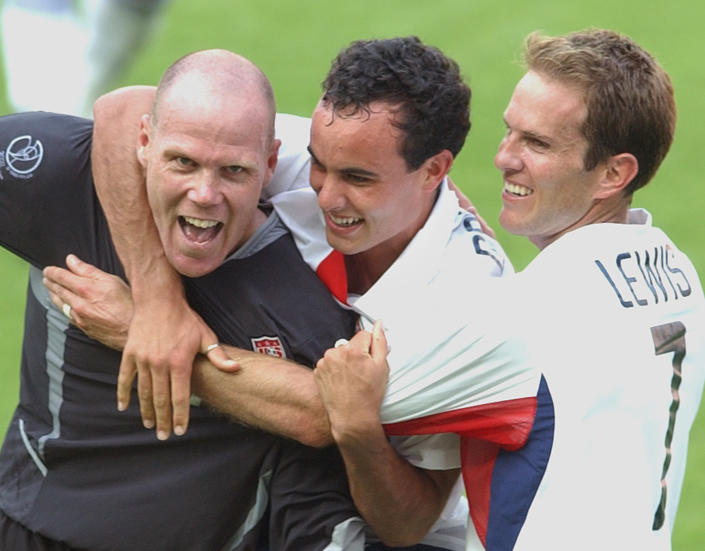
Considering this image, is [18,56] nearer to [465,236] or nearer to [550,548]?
[465,236]

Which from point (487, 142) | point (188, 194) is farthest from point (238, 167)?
point (487, 142)

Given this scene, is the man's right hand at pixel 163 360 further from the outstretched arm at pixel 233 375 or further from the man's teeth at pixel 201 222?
the man's teeth at pixel 201 222

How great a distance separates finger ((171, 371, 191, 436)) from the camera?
3996 millimetres

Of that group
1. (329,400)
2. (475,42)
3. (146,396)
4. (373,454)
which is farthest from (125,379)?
(475,42)

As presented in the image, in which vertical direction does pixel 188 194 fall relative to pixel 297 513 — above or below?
above

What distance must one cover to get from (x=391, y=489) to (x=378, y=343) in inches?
15.4

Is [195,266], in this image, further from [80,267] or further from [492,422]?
[492,422]

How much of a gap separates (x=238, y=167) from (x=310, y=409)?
0.64 metres

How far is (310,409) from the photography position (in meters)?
3.92

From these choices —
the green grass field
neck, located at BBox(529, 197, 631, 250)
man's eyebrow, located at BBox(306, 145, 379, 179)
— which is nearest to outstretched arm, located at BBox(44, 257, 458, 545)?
man's eyebrow, located at BBox(306, 145, 379, 179)

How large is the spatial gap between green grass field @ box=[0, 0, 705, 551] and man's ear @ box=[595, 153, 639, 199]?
4947mm

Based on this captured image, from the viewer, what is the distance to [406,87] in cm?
403

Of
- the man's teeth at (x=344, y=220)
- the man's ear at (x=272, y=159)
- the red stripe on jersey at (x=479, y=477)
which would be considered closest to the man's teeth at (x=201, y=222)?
the man's ear at (x=272, y=159)

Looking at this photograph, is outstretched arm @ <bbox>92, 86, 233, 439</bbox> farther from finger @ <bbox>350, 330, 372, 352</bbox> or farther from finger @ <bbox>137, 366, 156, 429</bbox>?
finger @ <bbox>350, 330, 372, 352</bbox>
